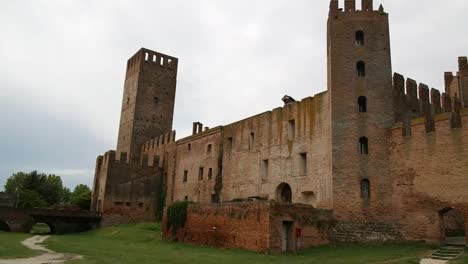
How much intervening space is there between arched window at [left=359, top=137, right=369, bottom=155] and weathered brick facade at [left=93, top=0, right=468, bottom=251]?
0.06m

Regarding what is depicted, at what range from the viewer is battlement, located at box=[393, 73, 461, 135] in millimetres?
24859

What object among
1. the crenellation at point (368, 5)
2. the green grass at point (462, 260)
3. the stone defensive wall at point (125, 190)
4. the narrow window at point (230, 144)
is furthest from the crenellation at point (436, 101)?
the stone defensive wall at point (125, 190)

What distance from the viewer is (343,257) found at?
18594 millimetres

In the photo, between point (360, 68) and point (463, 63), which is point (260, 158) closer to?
point (360, 68)

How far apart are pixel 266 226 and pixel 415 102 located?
12888mm

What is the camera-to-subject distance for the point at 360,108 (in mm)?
24766

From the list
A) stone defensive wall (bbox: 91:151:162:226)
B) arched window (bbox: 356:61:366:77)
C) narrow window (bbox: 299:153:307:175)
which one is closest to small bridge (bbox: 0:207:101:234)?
stone defensive wall (bbox: 91:151:162:226)

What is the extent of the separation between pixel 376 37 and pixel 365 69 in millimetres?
2169

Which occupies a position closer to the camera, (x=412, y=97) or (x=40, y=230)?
(x=412, y=97)

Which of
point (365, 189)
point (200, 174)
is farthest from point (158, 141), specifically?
point (365, 189)

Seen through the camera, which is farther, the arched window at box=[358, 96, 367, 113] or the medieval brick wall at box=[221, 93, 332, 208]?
the medieval brick wall at box=[221, 93, 332, 208]

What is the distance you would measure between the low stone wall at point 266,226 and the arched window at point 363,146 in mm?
3887

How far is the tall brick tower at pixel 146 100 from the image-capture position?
50.2m

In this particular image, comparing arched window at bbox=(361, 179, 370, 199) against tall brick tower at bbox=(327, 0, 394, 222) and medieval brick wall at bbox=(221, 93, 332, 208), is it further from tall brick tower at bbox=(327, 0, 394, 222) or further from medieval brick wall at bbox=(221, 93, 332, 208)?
medieval brick wall at bbox=(221, 93, 332, 208)
